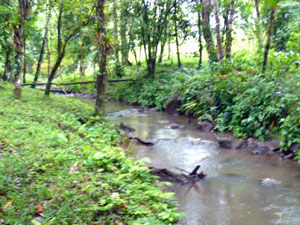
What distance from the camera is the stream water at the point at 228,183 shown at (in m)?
4.68

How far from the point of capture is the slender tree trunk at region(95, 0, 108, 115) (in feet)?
29.5

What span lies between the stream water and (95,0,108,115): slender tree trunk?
1.90 meters

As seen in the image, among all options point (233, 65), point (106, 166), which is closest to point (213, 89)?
point (233, 65)

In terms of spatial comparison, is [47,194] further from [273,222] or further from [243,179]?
[243,179]

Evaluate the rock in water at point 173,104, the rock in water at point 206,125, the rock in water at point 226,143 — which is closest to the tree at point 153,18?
the rock in water at point 173,104

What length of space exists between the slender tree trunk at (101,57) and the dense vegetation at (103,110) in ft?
0.11

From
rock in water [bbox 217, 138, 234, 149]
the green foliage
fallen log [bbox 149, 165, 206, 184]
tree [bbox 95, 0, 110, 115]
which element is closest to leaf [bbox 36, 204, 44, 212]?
fallen log [bbox 149, 165, 206, 184]

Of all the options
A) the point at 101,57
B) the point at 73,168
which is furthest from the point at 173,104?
the point at 73,168

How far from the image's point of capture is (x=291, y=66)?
9031 millimetres

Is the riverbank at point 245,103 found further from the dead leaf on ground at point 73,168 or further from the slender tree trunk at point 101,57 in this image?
the dead leaf on ground at point 73,168

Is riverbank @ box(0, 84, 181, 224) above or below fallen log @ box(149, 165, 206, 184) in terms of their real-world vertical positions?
A: above

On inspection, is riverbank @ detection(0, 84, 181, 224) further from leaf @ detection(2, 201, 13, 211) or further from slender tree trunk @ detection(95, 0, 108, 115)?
slender tree trunk @ detection(95, 0, 108, 115)

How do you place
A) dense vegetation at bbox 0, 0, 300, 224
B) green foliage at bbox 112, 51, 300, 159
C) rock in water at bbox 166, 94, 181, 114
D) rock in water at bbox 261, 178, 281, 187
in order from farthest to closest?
rock in water at bbox 166, 94, 181, 114
green foliage at bbox 112, 51, 300, 159
rock in water at bbox 261, 178, 281, 187
dense vegetation at bbox 0, 0, 300, 224

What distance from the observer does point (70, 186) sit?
13.2 feet
